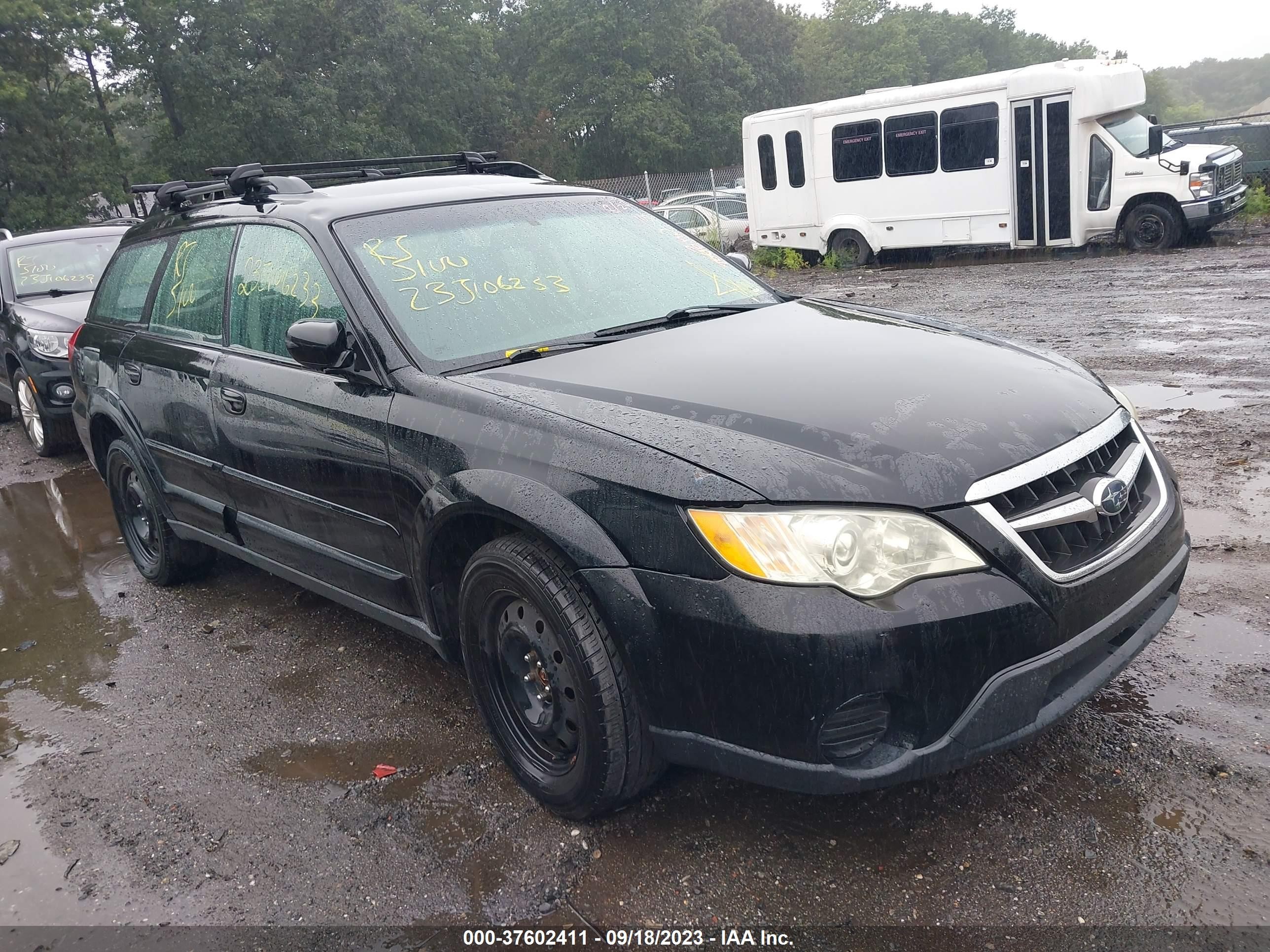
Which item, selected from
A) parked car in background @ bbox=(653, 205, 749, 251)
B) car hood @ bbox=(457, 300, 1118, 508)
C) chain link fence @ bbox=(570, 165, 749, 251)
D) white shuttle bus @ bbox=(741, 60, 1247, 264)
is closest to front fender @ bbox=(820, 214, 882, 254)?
white shuttle bus @ bbox=(741, 60, 1247, 264)

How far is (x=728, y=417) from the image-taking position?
8.61ft

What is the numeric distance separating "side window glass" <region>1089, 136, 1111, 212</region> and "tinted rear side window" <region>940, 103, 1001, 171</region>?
1325 millimetres

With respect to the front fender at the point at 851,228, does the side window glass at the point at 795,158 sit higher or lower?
higher

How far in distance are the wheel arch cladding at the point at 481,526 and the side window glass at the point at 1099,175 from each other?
14.3m

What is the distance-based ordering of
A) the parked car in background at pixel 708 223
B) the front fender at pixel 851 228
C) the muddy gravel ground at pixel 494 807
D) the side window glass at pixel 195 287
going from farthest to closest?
the parked car in background at pixel 708 223
the front fender at pixel 851 228
the side window glass at pixel 195 287
the muddy gravel ground at pixel 494 807

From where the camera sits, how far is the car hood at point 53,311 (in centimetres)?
818

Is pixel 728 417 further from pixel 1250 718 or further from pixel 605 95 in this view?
pixel 605 95

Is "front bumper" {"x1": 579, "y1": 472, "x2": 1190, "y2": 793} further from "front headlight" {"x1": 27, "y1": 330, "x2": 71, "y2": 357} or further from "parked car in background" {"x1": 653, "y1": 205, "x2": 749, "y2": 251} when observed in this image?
"parked car in background" {"x1": 653, "y1": 205, "x2": 749, "y2": 251}

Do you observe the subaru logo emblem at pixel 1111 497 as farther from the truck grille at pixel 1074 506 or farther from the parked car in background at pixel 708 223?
the parked car in background at pixel 708 223

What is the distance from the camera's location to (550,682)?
2.79m

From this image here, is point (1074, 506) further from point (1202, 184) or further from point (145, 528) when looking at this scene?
point (1202, 184)

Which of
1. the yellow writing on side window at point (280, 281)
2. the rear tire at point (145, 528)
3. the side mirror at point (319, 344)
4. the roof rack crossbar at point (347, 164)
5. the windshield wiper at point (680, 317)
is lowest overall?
the rear tire at point (145, 528)

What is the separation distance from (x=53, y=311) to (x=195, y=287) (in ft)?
16.6

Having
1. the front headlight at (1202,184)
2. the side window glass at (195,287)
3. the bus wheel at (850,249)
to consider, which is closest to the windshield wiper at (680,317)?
the side window glass at (195,287)
